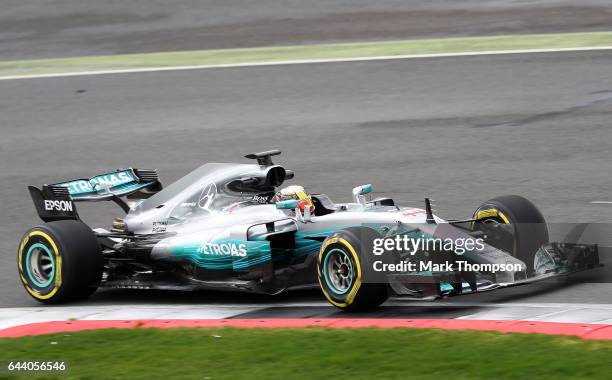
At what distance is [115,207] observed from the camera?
49.9 ft

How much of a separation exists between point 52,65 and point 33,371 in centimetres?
1544

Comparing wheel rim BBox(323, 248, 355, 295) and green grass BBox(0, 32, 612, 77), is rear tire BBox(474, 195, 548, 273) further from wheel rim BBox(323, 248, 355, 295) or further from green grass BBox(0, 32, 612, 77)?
green grass BBox(0, 32, 612, 77)

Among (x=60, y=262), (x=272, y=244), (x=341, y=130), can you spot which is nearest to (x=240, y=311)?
(x=272, y=244)

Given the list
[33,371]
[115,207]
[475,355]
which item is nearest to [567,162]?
[115,207]

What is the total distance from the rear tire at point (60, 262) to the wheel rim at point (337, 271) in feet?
8.00

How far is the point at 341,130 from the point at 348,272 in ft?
26.3

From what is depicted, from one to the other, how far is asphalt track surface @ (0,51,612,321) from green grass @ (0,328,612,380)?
6.63ft

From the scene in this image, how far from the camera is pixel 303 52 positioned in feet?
72.6

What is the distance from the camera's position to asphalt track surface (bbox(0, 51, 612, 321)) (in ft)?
47.3

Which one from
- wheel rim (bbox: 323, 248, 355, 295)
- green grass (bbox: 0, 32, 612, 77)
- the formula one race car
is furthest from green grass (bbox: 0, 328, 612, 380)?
green grass (bbox: 0, 32, 612, 77)

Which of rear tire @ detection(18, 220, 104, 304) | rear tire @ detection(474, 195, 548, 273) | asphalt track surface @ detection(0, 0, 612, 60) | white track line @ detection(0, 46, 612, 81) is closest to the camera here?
rear tire @ detection(474, 195, 548, 273)

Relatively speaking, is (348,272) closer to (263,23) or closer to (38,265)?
(38,265)

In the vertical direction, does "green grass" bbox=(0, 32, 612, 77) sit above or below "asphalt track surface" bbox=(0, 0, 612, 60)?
below

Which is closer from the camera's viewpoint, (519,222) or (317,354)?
(317,354)
